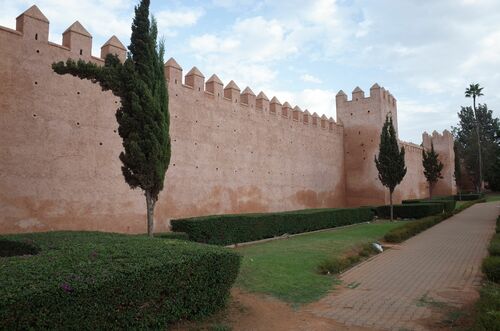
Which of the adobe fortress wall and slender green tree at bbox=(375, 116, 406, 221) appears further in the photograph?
slender green tree at bbox=(375, 116, 406, 221)

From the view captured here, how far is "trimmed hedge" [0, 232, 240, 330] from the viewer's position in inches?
134

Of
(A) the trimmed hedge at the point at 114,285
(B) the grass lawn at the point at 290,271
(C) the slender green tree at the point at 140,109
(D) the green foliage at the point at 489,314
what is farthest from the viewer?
(C) the slender green tree at the point at 140,109

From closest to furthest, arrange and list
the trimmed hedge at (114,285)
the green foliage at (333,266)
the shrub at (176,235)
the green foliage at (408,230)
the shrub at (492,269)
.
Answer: the trimmed hedge at (114,285) < the shrub at (492,269) < the green foliage at (333,266) < the shrub at (176,235) < the green foliage at (408,230)

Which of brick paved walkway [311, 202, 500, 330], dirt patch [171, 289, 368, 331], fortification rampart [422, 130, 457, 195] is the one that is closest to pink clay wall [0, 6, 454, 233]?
dirt patch [171, 289, 368, 331]

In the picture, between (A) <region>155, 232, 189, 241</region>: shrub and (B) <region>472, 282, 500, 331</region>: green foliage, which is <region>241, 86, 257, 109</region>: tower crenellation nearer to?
(A) <region>155, 232, 189, 241</region>: shrub

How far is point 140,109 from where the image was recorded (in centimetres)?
902

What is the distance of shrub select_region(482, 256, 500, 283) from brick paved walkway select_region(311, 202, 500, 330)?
10.3 inches

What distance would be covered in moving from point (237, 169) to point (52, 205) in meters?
8.82

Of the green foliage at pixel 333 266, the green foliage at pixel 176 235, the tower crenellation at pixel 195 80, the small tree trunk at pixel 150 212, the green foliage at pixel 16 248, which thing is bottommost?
the green foliage at pixel 333 266

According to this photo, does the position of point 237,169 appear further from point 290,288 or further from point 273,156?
point 290,288

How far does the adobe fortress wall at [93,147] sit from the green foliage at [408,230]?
6938mm

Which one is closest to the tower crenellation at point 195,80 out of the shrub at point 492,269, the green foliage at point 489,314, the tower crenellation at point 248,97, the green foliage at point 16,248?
the tower crenellation at point 248,97

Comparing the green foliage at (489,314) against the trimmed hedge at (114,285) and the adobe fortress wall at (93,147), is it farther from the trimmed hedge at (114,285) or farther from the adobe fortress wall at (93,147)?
the adobe fortress wall at (93,147)

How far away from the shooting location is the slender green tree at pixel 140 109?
29.6ft
